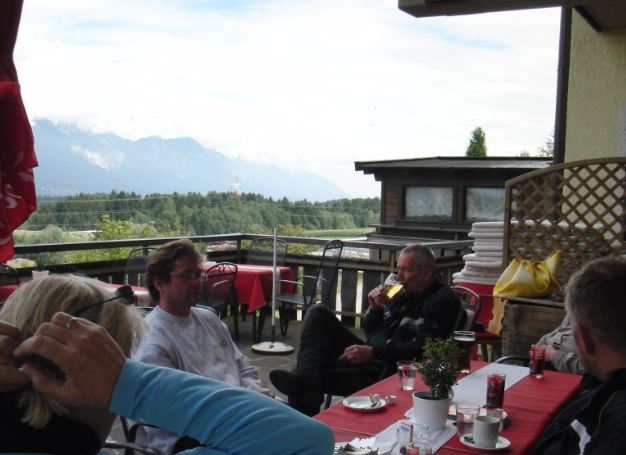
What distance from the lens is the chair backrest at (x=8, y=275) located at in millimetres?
4805

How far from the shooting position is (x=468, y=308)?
15.4 feet

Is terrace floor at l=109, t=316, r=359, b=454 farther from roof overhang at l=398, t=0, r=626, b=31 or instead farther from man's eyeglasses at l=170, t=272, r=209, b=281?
roof overhang at l=398, t=0, r=626, b=31

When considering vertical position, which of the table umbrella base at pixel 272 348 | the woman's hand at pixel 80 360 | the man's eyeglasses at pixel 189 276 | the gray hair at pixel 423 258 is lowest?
the table umbrella base at pixel 272 348

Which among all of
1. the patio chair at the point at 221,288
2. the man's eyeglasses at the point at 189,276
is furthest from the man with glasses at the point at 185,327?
the patio chair at the point at 221,288

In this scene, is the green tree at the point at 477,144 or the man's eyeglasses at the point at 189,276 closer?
the man's eyeglasses at the point at 189,276

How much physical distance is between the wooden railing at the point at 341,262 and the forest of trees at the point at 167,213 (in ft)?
3.46

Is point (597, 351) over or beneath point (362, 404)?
over

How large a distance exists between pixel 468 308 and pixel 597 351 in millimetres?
2912

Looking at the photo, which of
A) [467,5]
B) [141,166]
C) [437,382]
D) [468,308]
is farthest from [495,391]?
[141,166]

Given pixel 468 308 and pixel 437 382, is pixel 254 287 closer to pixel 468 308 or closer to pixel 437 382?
pixel 468 308

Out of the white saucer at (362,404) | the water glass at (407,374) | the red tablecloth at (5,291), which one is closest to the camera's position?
the white saucer at (362,404)

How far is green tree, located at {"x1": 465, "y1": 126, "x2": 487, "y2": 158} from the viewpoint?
19.4 meters

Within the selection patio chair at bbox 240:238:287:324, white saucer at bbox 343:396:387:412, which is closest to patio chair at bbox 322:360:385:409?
white saucer at bbox 343:396:387:412

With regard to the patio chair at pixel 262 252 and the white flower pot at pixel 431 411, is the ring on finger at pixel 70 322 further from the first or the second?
the patio chair at pixel 262 252
